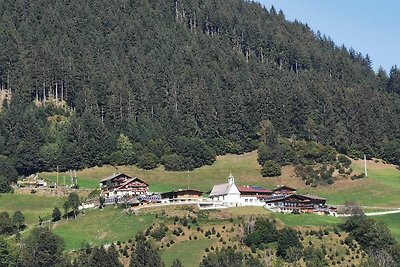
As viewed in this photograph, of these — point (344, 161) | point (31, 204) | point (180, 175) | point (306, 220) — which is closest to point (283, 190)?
point (306, 220)

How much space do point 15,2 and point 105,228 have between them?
9786 cm

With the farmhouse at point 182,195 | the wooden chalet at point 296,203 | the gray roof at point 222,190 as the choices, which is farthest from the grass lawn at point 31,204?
the wooden chalet at point 296,203

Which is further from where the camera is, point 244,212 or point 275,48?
point 275,48

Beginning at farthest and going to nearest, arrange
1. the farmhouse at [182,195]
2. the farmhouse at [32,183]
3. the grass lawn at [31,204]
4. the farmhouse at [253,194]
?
the farmhouse at [32,183]
the grass lawn at [31,204]
the farmhouse at [253,194]
the farmhouse at [182,195]

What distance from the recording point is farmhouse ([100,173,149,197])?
123m

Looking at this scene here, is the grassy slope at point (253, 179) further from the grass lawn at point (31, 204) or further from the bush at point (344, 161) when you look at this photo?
the grass lawn at point (31, 204)

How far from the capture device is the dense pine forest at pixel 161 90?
468 feet

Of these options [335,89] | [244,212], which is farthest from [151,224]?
[335,89]

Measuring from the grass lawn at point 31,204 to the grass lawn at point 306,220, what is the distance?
33059mm

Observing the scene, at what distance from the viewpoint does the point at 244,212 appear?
4220 inches

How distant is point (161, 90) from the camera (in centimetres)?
16425

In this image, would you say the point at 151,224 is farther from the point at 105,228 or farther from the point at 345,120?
the point at 345,120

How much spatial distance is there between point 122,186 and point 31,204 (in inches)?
541

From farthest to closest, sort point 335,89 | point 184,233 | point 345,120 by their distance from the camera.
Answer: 1. point 335,89
2. point 345,120
3. point 184,233
